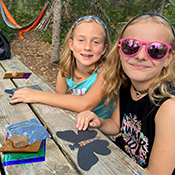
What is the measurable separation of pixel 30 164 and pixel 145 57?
3.14ft

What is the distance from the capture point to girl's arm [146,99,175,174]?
3.38 feet

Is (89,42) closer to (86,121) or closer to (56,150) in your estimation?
(86,121)

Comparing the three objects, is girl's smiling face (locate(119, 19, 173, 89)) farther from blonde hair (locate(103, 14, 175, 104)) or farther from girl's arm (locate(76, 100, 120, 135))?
girl's arm (locate(76, 100, 120, 135))

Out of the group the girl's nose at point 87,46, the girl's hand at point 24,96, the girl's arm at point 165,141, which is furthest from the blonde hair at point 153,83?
the girl's hand at point 24,96

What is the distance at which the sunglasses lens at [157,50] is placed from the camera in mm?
1101

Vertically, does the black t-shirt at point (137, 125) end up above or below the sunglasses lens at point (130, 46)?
below

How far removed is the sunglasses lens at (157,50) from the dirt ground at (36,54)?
3.68 meters

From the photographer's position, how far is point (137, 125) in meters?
1.34

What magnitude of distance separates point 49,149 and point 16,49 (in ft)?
20.7

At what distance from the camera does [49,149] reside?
1.00m

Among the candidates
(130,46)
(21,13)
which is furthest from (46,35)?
(130,46)

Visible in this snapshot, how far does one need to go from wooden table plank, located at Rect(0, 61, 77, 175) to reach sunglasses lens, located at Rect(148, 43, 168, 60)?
0.85 meters

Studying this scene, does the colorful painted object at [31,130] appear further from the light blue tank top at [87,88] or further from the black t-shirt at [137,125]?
the light blue tank top at [87,88]

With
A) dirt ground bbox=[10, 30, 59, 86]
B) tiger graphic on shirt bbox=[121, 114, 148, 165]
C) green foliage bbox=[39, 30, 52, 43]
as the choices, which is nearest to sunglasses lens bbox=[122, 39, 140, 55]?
tiger graphic on shirt bbox=[121, 114, 148, 165]
